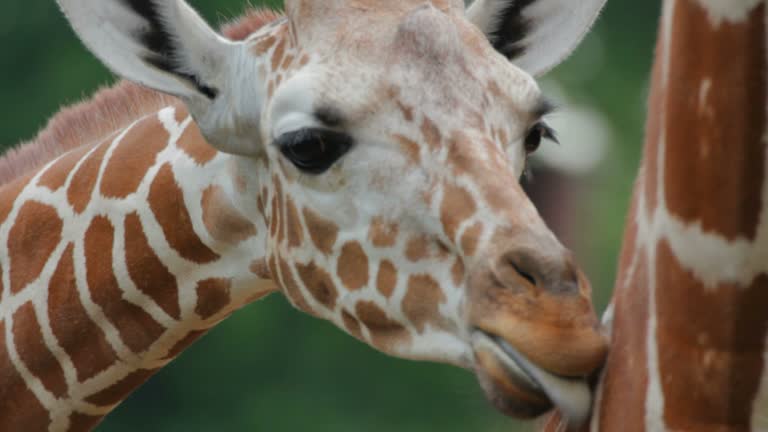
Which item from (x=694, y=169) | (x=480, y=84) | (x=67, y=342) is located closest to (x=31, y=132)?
(x=67, y=342)

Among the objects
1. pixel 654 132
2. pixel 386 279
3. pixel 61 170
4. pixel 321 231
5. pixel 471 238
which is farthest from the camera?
pixel 61 170

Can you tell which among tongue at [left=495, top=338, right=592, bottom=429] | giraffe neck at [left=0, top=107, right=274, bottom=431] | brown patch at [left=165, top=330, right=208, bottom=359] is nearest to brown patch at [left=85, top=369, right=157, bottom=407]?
giraffe neck at [left=0, top=107, right=274, bottom=431]

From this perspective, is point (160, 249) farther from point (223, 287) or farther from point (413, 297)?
point (413, 297)

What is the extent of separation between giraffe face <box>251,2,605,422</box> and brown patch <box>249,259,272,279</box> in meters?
0.19

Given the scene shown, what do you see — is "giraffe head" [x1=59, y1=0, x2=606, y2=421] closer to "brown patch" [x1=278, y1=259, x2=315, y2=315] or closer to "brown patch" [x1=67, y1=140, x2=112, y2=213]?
"brown patch" [x1=278, y1=259, x2=315, y2=315]

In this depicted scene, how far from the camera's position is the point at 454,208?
12.8ft

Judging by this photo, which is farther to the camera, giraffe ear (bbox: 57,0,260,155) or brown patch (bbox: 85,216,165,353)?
brown patch (bbox: 85,216,165,353)

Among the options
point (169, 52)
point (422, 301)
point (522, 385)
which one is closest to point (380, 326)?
point (422, 301)

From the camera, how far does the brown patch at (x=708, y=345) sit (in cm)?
296

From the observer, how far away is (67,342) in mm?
5000

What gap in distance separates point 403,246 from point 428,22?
26.6 inches

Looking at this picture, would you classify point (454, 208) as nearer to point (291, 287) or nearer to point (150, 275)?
point (291, 287)

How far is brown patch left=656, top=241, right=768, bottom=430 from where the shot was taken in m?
2.96

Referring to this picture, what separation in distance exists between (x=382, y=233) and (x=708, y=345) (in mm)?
1299
